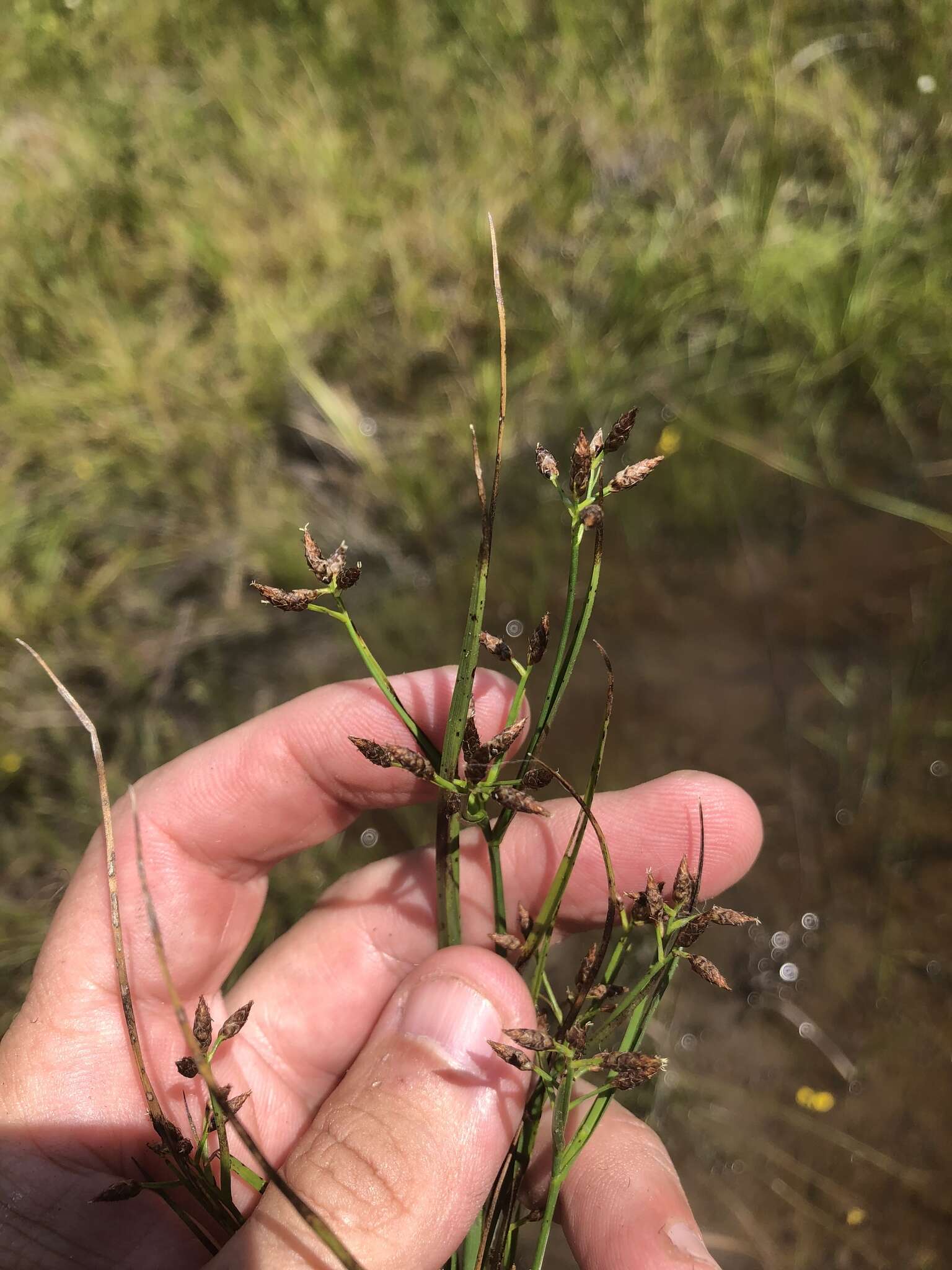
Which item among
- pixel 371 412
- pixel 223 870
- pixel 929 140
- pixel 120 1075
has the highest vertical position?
pixel 929 140

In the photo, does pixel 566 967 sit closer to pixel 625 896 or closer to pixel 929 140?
pixel 625 896

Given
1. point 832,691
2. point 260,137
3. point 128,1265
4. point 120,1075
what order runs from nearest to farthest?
point 128,1265, point 120,1075, point 832,691, point 260,137

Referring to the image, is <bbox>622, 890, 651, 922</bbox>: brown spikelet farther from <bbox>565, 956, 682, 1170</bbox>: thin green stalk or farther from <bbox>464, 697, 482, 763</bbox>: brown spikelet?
<bbox>464, 697, 482, 763</bbox>: brown spikelet

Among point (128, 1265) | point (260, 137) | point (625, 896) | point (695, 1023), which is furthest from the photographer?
point (260, 137)

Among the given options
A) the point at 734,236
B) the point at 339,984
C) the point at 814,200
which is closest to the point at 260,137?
the point at 734,236

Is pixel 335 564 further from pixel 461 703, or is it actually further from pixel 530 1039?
pixel 530 1039

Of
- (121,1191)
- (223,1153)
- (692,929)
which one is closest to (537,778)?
(692,929)

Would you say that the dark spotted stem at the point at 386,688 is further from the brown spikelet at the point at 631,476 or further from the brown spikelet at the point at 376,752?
the brown spikelet at the point at 631,476
